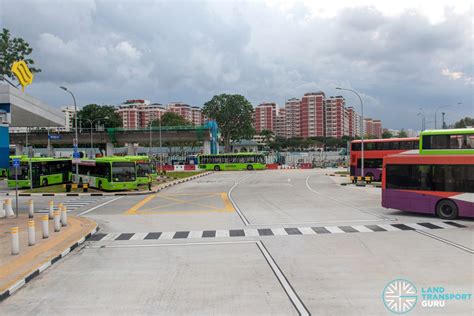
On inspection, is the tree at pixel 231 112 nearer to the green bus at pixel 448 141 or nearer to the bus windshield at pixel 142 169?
the bus windshield at pixel 142 169

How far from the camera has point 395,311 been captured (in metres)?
6.39

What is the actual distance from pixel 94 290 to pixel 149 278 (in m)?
1.17

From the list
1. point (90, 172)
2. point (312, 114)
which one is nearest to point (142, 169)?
point (90, 172)

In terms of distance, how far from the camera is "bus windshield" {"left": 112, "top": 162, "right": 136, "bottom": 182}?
30.1 metres

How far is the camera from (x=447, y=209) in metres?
15.5

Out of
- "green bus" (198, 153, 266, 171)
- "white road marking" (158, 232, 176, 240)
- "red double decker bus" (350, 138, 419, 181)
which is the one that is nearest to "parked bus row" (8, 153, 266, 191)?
"white road marking" (158, 232, 176, 240)

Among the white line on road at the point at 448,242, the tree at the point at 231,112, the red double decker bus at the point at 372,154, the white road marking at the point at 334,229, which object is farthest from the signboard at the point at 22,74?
the tree at the point at 231,112

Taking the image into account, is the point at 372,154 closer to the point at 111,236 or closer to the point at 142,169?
the point at 142,169

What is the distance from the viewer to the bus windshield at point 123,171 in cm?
3008

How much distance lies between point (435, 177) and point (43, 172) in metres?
33.0

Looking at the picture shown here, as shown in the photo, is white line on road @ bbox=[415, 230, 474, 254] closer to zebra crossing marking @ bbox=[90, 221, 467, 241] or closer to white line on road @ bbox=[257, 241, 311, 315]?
zebra crossing marking @ bbox=[90, 221, 467, 241]

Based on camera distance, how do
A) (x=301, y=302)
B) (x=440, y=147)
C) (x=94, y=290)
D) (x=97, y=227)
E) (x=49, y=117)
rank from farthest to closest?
1. (x=49, y=117)
2. (x=440, y=147)
3. (x=97, y=227)
4. (x=94, y=290)
5. (x=301, y=302)

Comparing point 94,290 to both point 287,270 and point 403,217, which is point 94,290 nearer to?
point 287,270

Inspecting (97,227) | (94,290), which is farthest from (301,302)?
(97,227)
